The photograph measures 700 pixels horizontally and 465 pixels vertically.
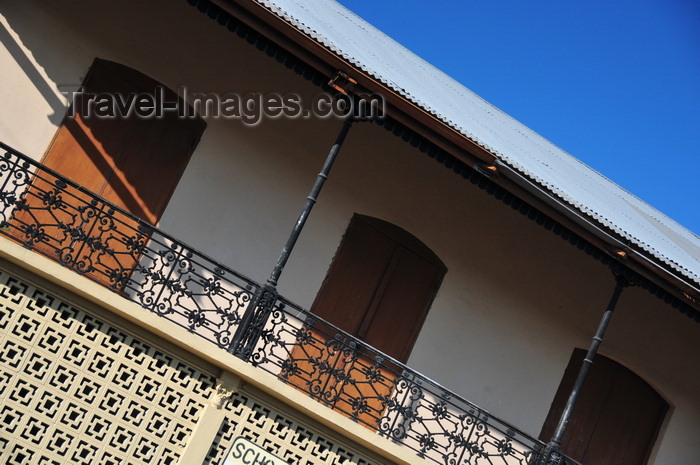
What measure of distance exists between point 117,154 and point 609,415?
7191 mm

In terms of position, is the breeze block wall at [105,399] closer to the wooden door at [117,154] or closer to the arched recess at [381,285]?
the wooden door at [117,154]

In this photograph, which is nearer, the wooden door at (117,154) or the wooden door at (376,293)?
the wooden door at (117,154)

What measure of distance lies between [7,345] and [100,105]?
120 inches

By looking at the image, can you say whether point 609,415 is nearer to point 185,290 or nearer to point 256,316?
point 256,316

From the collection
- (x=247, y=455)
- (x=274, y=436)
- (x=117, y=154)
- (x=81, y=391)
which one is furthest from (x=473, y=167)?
(x=81, y=391)

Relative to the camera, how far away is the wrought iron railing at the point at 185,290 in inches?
320

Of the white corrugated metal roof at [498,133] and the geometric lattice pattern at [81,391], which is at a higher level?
the white corrugated metal roof at [498,133]

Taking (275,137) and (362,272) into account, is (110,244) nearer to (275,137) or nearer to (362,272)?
(275,137)

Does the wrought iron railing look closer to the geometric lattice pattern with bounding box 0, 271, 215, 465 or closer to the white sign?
the geometric lattice pattern with bounding box 0, 271, 215, 465

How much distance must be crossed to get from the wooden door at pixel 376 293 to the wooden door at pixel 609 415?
7.32ft

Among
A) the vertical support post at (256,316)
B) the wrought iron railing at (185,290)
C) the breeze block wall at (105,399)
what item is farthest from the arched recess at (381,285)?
the breeze block wall at (105,399)

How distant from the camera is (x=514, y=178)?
8.91 metres

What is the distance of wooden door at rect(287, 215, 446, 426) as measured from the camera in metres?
10.3

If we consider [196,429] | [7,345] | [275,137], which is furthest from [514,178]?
[7,345]
